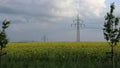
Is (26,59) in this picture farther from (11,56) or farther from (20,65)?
(20,65)

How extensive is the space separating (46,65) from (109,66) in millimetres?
4801

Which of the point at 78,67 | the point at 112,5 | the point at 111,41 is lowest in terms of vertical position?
the point at 78,67

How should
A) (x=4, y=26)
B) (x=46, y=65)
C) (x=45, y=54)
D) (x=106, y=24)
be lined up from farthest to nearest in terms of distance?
(x=45, y=54) → (x=4, y=26) → (x=46, y=65) → (x=106, y=24)

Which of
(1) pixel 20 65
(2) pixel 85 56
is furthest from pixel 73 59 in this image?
(1) pixel 20 65

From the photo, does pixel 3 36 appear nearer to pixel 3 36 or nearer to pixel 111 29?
pixel 3 36

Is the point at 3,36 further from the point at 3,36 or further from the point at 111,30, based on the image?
the point at 111,30

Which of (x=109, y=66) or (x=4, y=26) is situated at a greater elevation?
(x=4, y=26)

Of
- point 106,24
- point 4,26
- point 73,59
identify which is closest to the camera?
point 106,24

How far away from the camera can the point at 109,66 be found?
2639 centimetres

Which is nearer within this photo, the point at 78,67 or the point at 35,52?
the point at 78,67

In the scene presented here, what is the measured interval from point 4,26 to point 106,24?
9395mm

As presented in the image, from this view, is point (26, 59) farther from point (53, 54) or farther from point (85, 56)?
point (85, 56)

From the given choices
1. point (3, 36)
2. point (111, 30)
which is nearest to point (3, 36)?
point (3, 36)

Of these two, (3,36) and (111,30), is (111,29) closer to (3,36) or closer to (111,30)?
(111,30)
